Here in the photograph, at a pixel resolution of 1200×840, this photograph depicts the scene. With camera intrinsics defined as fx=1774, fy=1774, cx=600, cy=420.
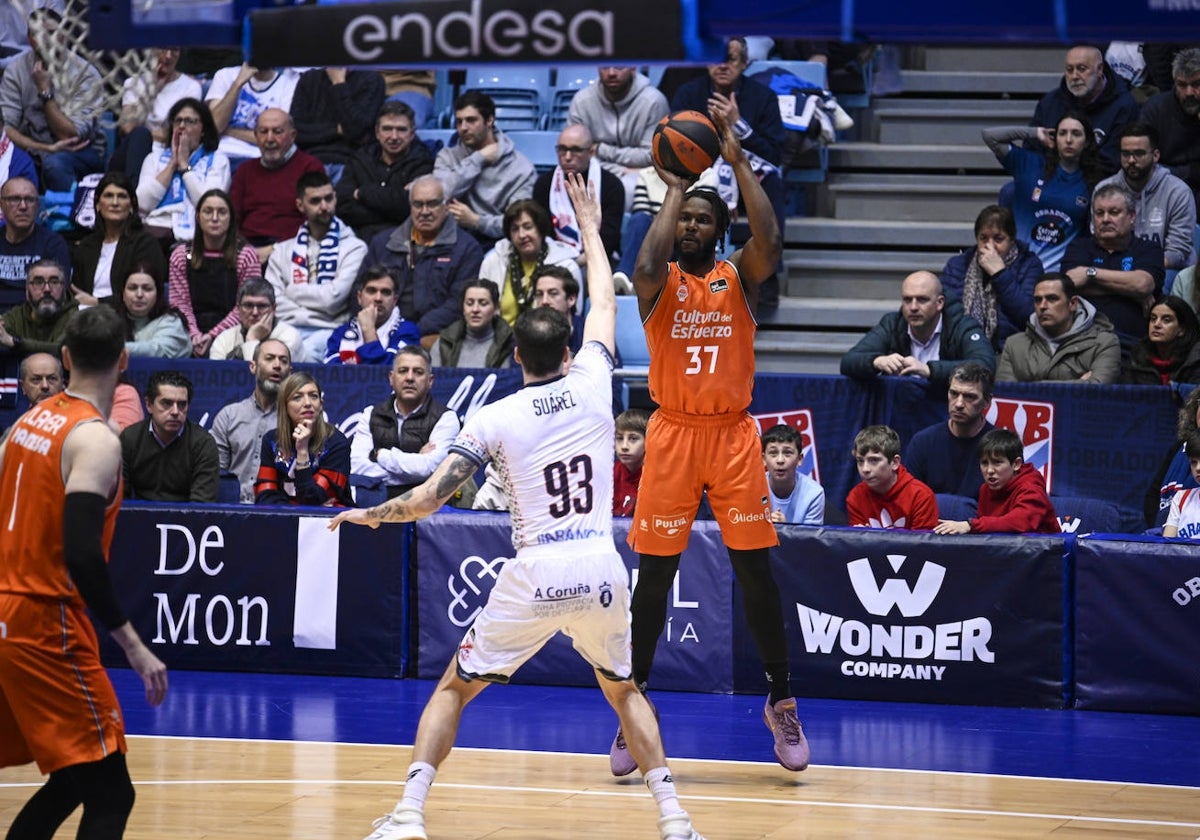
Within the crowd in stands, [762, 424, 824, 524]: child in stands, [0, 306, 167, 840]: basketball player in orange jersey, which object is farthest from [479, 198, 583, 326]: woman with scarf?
[0, 306, 167, 840]: basketball player in orange jersey

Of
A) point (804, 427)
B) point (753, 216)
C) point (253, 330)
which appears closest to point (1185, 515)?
point (804, 427)

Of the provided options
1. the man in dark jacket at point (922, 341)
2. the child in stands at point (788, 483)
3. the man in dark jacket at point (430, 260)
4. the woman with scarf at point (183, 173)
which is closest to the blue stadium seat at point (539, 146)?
the man in dark jacket at point (430, 260)

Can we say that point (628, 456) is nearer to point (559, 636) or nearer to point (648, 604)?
point (559, 636)

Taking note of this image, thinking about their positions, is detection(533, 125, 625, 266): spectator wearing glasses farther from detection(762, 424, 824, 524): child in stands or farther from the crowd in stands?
detection(762, 424, 824, 524): child in stands

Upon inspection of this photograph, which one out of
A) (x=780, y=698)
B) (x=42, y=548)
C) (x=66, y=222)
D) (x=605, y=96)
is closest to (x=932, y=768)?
(x=780, y=698)

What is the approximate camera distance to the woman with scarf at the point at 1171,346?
425 inches

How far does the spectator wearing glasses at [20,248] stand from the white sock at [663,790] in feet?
27.4

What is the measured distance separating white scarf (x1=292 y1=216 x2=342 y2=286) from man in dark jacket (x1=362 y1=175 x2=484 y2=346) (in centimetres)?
34

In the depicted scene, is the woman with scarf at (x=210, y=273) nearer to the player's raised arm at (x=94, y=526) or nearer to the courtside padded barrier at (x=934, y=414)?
the courtside padded barrier at (x=934, y=414)

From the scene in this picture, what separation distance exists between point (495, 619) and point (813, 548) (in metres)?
3.85

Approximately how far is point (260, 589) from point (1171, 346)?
18.9ft

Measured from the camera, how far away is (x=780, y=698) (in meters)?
8.09

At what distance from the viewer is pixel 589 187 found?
1267 centimetres

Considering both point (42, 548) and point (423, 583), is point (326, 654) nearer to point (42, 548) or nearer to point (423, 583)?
point (423, 583)
